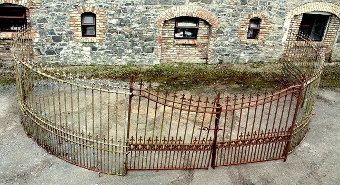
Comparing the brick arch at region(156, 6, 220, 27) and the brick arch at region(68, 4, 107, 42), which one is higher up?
the brick arch at region(156, 6, 220, 27)

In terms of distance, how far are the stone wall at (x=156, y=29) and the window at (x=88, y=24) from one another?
17 centimetres

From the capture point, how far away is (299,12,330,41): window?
1409 cm

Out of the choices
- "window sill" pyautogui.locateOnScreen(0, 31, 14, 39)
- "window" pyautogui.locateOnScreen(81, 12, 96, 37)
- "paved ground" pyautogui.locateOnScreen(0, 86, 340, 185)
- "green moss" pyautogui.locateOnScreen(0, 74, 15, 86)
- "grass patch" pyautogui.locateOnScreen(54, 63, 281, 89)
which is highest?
"window" pyautogui.locateOnScreen(81, 12, 96, 37)

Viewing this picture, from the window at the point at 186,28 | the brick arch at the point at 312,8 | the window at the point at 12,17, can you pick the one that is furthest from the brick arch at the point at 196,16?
the window at the point at 12,17

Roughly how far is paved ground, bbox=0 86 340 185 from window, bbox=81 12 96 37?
3.60 metres

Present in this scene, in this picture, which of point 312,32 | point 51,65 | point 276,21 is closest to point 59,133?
point 51,65

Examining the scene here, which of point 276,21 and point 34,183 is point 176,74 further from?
point 34,183

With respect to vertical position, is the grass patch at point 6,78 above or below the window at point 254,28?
below

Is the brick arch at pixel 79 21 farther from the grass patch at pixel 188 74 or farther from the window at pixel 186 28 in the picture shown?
the window at pixel 186 28

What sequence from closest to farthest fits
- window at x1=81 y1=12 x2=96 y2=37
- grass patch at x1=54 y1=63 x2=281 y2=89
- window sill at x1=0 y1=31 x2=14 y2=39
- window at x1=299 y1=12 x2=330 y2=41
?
window sill at x1=0 y1=31 x2=14 y2=39, window at x1=81 y1=12 x2=96 y2=37, grass patch at x1=54 y1=63 x2=281 y2=89, window at x1=299 y1=12 x2=330 y2=41

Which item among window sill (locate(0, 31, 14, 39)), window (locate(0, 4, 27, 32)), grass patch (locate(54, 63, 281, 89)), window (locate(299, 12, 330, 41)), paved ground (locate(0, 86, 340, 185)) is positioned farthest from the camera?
window (locate(299, 12, 330, 41))

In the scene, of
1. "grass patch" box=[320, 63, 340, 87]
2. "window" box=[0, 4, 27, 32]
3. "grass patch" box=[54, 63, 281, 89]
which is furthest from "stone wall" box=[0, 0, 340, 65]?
"grass patch" box=[320, 63, 340, 87]

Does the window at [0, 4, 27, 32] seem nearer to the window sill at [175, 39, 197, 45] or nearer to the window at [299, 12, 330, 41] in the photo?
the window sill at [175, 39, 197, 45]

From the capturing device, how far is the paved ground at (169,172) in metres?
8.64
